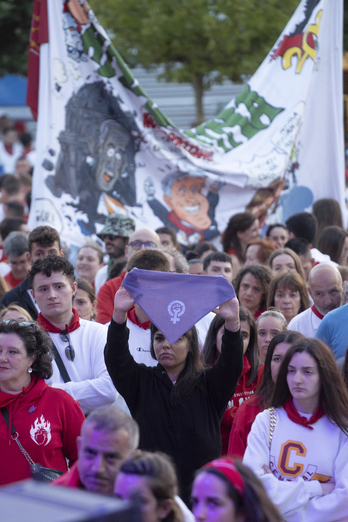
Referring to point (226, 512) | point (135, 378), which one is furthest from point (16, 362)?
point (226, 512)

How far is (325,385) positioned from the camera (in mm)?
3553

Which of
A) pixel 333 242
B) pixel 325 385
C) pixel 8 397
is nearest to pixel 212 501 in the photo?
pixel 325 385

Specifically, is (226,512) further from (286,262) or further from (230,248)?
(230,248)

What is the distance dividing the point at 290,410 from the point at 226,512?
1.16 metres

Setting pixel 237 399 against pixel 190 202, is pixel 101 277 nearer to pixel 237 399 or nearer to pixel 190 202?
pixel 190 202

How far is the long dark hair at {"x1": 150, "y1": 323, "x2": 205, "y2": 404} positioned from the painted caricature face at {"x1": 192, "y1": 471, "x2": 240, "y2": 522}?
1106 mm

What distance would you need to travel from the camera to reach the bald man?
198 inches

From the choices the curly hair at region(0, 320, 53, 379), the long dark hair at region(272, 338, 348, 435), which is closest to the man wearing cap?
the curly hair at region(0, 320, 53, 379)

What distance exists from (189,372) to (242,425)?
1.41ft

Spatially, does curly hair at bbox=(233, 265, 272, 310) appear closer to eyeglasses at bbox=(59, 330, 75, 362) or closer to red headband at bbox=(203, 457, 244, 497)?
eyeglasses at bbox=(59, 330, 75, 362)

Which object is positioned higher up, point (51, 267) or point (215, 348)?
point (51, 267)

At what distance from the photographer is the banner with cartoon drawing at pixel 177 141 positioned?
7605 mm

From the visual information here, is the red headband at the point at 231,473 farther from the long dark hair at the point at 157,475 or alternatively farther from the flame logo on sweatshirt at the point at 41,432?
the flame logo on sweatshirt at the point at 41,432

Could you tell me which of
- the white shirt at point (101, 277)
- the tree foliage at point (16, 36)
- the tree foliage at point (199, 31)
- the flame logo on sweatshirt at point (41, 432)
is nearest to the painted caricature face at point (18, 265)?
the white shirt at point (101, 277)
